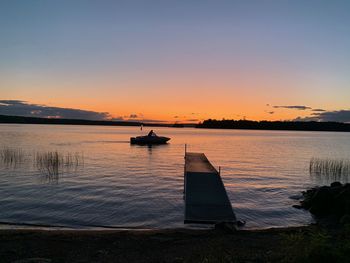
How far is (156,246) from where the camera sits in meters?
11.4

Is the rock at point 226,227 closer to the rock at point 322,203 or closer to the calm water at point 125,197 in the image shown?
Answer: the calm water at point 125,197

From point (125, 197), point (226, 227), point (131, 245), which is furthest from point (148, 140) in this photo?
point (131, 245)

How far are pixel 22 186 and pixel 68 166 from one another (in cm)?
1146

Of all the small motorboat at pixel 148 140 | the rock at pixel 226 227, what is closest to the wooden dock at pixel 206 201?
the rock at pixel 226 227

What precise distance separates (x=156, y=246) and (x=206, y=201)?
5.87 metres

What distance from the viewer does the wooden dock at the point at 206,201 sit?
603 inches

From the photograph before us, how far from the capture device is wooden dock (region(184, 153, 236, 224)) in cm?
1533

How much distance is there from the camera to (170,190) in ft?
81.4

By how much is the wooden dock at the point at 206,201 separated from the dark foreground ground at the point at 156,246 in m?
1.59

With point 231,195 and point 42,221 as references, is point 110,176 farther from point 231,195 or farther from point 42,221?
point 42,221

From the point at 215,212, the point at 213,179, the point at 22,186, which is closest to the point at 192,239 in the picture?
the point at 215,212

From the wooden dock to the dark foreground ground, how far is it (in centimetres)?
159

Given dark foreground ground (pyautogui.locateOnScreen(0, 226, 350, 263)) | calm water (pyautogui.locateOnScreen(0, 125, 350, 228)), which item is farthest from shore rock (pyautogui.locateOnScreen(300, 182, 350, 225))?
dark foreground ground (pyautogui.locateOnScreen(0, 226, 350, 263))

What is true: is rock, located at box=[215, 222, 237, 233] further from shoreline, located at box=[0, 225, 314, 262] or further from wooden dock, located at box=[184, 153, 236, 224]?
wooden dock, located at box=[184, 153, 236, 224]
